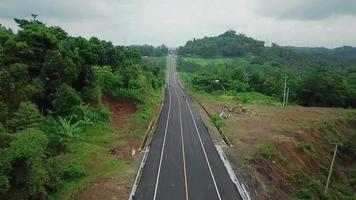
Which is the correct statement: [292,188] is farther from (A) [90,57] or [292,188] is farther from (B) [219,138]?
(A) [90,57]

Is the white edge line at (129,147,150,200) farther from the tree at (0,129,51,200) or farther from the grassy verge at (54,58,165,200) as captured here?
the tree at (0,129,51,200)

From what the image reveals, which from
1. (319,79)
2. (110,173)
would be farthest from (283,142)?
(319,79)

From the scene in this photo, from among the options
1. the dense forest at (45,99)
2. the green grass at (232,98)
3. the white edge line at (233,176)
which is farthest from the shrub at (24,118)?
the green grass at (232,98)

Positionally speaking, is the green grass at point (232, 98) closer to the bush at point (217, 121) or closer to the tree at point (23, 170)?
the bush at point (217, 121)

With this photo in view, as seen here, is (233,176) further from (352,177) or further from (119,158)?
(352,177)

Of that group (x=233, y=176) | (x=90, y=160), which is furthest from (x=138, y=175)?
(x=233, y=176)

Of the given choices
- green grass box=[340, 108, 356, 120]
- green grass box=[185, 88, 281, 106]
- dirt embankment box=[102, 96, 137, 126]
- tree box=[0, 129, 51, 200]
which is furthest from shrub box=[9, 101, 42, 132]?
green grass box=[340, 108, 356, 120]
